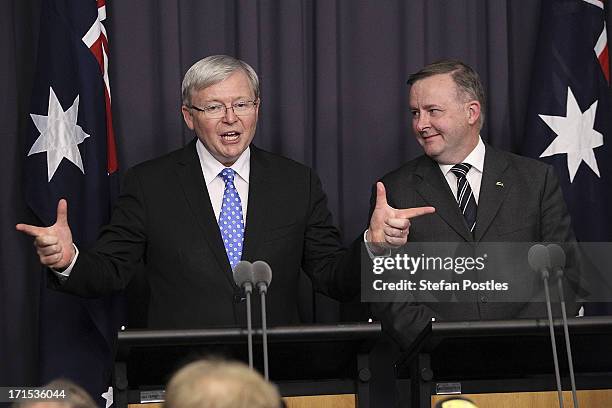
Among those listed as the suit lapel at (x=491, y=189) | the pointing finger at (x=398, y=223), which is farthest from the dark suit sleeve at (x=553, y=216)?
the pointing finger at (x=398, y=223)

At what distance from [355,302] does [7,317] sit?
5.06 ft

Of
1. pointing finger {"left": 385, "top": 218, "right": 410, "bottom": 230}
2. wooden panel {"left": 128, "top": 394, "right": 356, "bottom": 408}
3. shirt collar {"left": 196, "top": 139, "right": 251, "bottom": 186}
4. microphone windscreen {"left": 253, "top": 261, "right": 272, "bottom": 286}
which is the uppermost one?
shirt collar {"left": 196, "top": 139, "right": 251, "bottom": 186}

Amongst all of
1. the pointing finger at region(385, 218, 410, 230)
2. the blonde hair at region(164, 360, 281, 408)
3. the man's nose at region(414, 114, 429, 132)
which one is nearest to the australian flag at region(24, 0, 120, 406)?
the man's nose at region(414, 114, 429, 132)

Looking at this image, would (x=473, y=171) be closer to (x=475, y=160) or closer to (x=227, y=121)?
(x=475, y=160)

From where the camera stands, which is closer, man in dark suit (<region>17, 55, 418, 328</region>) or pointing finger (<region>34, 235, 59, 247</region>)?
pointing finger (<region>34, 235, 59, 247</region>)

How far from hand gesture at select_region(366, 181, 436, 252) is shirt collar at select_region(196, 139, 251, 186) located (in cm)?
96

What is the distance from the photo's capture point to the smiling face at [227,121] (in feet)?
15.1

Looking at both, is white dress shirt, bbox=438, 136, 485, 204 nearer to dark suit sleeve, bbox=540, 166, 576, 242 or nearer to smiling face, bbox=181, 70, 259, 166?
dark suit sleeve, bbox=540, 166, 576, 242

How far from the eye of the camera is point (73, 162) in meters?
4.97

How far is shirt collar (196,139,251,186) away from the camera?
466cm

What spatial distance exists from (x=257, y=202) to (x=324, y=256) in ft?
1.11

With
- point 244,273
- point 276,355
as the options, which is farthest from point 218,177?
point 244,273

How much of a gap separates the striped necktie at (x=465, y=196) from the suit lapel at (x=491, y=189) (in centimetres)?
3

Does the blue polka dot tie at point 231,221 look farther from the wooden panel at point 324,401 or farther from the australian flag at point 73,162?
the wooden panel at point 324,401
